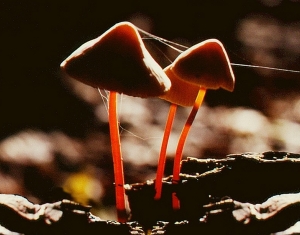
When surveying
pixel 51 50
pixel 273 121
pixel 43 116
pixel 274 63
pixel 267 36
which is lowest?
pixel 43 116

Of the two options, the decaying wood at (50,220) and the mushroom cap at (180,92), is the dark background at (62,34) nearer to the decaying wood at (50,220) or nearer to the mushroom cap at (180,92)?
the mushroom cap at (180,92)

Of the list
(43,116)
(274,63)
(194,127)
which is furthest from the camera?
(274,63)

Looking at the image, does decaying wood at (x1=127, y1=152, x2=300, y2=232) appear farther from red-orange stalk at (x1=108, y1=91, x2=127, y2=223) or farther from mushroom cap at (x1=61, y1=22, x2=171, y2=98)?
mushroom cap at (x1=61, y1=22, x2=171, y2=98)

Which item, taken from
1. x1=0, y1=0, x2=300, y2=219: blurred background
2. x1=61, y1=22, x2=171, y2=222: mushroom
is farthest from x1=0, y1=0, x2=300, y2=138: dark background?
x1=61, y1=22, x2=171, y2=222: mushroom

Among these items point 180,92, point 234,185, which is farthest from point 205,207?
point 180,92

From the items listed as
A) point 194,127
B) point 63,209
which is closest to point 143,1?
point 194,127

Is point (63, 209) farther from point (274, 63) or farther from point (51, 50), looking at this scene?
point (274, 63)
